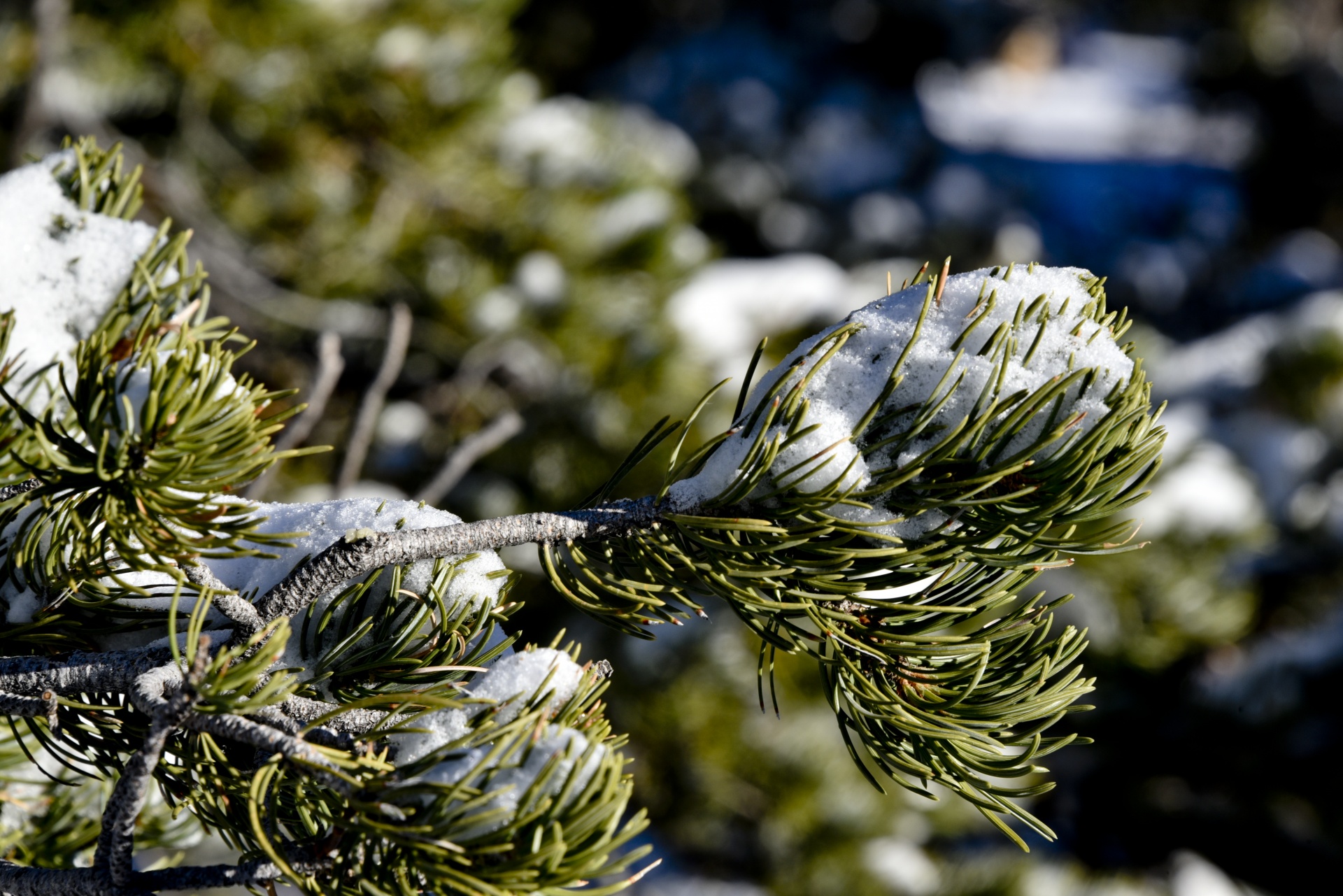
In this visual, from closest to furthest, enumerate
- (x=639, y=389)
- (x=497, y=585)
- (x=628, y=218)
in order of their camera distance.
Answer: (x=497, y=585), (x=639, y=389), (x=628, y=218)

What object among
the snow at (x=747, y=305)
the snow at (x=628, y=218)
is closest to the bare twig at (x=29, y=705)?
the snow at (x=747, y=305)

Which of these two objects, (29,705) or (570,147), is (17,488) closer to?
(29,705)

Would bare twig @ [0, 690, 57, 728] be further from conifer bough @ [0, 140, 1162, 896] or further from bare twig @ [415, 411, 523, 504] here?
bare twig @ [415, 411, 523, 504]

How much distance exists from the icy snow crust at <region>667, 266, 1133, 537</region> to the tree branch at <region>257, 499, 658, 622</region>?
0.05 meters

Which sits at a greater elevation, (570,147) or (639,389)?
(570,147)

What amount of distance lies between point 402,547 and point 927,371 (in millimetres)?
208

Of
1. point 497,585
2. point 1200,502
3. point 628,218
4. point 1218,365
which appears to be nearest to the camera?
point 497,585

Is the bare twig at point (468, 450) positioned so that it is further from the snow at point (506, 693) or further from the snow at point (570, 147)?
the snow at point (570, 147)

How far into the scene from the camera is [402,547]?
0.35 meters

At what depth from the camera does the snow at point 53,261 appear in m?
0.43

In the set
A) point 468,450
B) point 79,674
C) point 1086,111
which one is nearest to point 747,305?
A: point 468,450

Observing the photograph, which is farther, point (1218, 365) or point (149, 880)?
point (1218, 365)

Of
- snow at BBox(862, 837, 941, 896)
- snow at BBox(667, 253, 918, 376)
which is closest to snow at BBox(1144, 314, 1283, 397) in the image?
snow at BBox(667, 253, 918, 376)

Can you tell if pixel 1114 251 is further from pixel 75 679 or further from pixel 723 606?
pixel 75 679
